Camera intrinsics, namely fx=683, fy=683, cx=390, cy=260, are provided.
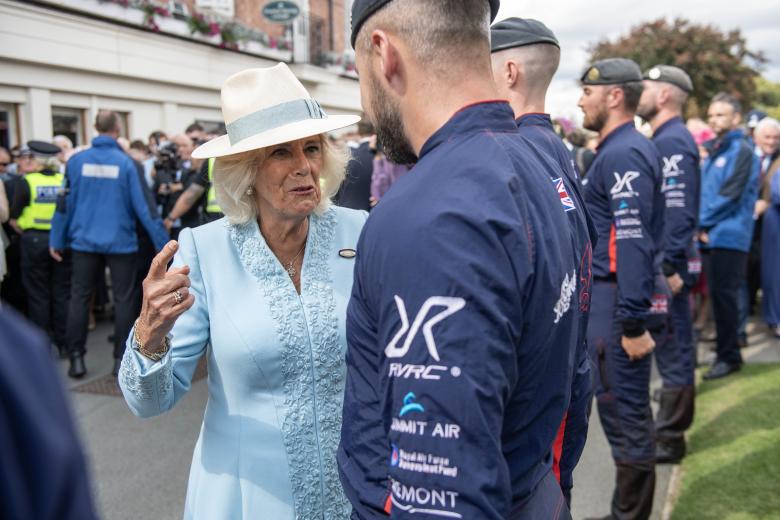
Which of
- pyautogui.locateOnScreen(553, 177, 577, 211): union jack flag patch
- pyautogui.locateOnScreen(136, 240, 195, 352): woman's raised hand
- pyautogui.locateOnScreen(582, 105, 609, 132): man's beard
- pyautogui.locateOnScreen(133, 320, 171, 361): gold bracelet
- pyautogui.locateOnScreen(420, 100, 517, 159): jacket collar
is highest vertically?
pyautogui.locateOnScreen(582, 105, 609, 132): man's beard

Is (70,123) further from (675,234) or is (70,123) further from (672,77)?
(675,234)

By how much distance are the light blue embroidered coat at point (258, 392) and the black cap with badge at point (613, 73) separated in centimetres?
242

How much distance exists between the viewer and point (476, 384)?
110cm

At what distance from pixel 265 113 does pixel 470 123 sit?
1.09 metres

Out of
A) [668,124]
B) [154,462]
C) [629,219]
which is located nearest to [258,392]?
[629,219]

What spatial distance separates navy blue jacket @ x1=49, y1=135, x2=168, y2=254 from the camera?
6402mm

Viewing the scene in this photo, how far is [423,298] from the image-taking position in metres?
1.11

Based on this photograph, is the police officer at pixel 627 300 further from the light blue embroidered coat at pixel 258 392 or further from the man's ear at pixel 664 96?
the light blue embroidered coat at pixel 258 392

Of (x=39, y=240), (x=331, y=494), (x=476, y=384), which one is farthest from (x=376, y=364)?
(x=39, y=240)

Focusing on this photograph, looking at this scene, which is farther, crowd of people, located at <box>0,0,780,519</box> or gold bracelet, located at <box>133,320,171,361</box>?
gold bracelet, located at <box>133,320,171,361</box>

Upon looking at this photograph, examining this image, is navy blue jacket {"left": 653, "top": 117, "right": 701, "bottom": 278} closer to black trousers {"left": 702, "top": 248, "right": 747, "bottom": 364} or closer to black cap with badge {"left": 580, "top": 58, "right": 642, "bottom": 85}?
black cap with badge {"left": 580, "top": 58, "right": 642, "bottom": 85}

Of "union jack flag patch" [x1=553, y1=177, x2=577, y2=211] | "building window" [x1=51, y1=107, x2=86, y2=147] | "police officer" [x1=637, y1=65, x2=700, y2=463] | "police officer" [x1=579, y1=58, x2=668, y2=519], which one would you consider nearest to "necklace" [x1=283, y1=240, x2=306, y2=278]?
"union jack flag patch" [x1=553, y1=177, x2=577, y2=211]

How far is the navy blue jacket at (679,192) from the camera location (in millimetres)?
→ 4676

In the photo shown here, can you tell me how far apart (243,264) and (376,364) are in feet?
3.03
